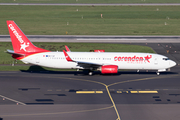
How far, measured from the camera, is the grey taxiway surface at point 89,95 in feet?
111

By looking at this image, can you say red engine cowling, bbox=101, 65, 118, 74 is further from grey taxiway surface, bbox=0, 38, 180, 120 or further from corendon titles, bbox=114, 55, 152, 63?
corendon titles, bbox=114, 55, 152, 63

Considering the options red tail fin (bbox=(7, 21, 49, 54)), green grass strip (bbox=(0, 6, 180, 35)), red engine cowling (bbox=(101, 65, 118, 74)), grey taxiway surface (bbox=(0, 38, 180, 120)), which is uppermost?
green grass strip (bbox=(0, 6, 180, 35))

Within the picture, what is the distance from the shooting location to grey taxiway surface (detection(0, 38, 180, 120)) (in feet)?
111

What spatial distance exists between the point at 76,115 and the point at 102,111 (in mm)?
3542

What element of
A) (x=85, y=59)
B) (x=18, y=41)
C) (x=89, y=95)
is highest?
(x=18, y=41)

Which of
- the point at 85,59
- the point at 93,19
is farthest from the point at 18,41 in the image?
the point at 93,19

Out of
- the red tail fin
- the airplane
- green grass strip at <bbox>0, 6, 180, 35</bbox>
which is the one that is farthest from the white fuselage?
green grass strip at <bbox>0, 6, 180, 35</bbox>

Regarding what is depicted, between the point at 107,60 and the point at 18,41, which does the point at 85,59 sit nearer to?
the point at 107,60

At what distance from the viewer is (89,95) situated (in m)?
41.2

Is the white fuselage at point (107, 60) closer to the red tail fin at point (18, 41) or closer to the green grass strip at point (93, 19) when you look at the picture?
the red tail fin at point (18, 41)

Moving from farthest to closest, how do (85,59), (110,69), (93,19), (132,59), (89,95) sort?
1. (93,19)
2. (85,59)
3. (132,59)
4. (110,69)
5. (89,95)

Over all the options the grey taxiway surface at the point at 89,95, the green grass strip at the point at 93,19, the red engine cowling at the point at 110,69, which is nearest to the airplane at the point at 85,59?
the red engine cowling at the point at 110,69

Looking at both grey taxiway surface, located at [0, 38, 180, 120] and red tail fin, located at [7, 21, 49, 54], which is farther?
red tail fin, located at [7, 21, 49, 54]

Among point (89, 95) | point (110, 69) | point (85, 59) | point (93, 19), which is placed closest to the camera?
point (89, 95)
